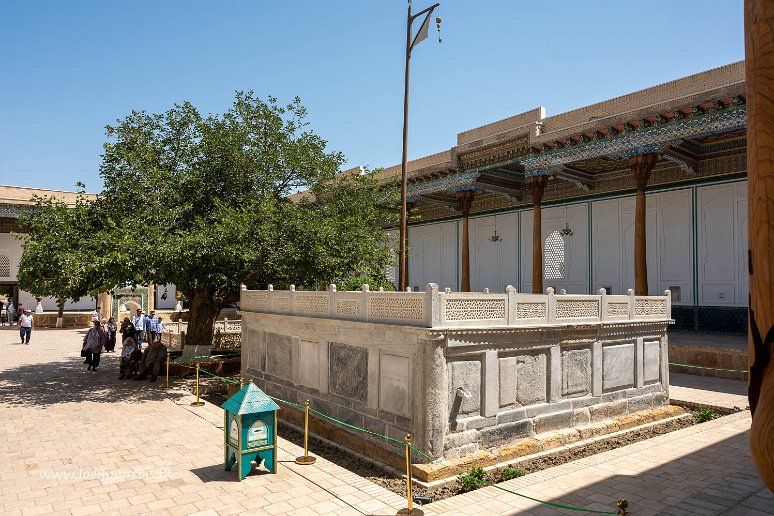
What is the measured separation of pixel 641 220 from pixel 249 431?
1518 cm

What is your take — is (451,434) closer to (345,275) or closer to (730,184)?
(345,275)

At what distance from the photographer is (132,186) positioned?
15.3 m

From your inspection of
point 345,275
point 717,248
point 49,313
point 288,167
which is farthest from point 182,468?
point 49,313

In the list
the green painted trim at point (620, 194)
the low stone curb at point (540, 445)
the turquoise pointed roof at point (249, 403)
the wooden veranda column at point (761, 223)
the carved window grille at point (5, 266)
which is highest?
the green painted trim at point (620, 194)

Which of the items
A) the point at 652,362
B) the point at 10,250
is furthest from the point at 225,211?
the point at 10,250

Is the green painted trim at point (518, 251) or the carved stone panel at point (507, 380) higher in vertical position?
the green painted trim at point (518, 251)

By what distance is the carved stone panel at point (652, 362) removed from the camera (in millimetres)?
12492

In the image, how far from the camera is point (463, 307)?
8.73 meters

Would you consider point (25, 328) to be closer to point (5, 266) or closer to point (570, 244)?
point (5, 266)

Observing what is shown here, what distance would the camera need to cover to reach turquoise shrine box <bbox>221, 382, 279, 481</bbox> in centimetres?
763

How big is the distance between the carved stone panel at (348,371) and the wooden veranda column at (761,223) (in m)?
8.87

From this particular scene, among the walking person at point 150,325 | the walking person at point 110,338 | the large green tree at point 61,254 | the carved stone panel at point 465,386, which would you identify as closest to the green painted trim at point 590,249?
the carved stone panel at point 465,386

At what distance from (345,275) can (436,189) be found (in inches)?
390

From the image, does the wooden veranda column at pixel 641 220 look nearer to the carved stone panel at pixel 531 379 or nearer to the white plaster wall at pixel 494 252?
the white plaster wall at pixel 494 252
